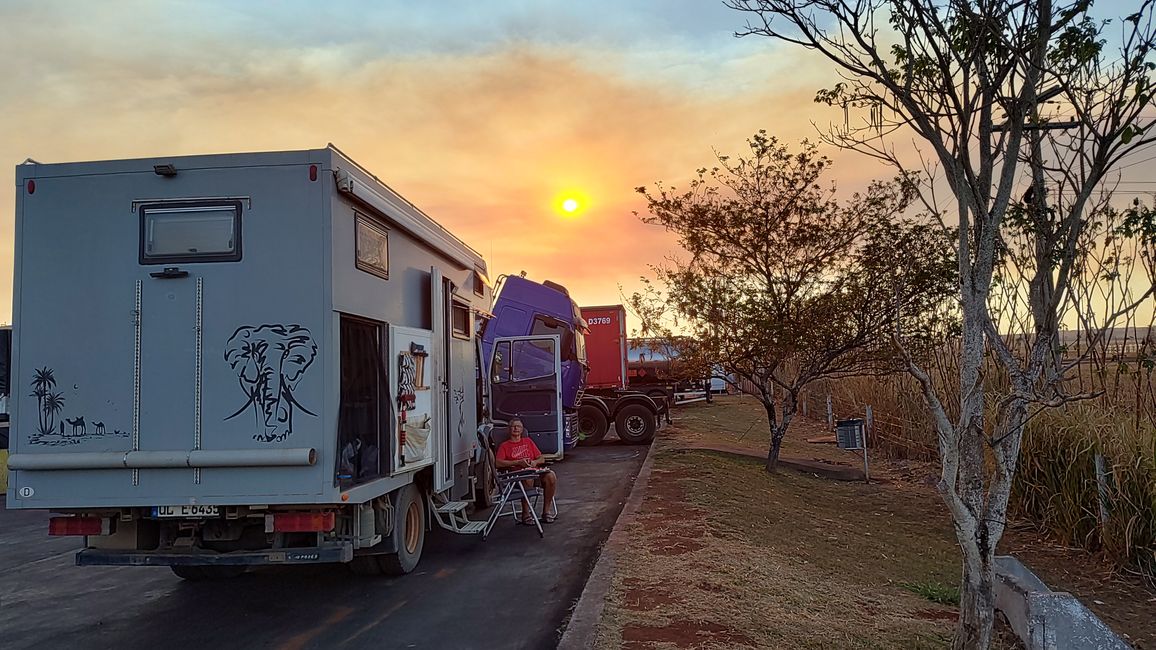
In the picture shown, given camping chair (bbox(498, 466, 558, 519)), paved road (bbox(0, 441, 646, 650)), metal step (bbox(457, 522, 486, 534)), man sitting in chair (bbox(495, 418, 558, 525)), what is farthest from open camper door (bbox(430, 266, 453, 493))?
man sitting in chair (bbox(495, 418, 558, 525))

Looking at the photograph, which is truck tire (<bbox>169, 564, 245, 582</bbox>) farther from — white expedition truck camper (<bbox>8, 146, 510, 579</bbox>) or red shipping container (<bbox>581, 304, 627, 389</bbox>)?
red shipping container (<bbox>581, 304, 627, 389</bbox>)

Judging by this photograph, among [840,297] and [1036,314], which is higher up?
[840,297]

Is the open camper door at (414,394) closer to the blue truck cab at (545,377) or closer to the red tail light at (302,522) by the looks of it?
the red tail light at (302,522)

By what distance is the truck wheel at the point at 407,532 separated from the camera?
7031mm

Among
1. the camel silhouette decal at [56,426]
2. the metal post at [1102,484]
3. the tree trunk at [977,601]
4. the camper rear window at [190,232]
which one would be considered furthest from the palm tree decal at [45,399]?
the metal post at [1102,484]

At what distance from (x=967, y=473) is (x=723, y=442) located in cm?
1343

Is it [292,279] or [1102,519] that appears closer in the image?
[292,279]

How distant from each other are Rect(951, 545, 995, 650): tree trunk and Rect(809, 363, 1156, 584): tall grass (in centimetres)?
316

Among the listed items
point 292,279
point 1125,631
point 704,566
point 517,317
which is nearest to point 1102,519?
point 1125,631

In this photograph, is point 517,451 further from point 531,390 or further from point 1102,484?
point 1102,484

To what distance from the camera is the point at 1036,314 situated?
455 cm

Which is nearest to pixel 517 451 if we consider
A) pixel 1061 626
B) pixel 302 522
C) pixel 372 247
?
pixel 372 247

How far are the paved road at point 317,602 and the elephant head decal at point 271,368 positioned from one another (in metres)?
1.47

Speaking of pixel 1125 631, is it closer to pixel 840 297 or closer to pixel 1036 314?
pixel 1036 314
